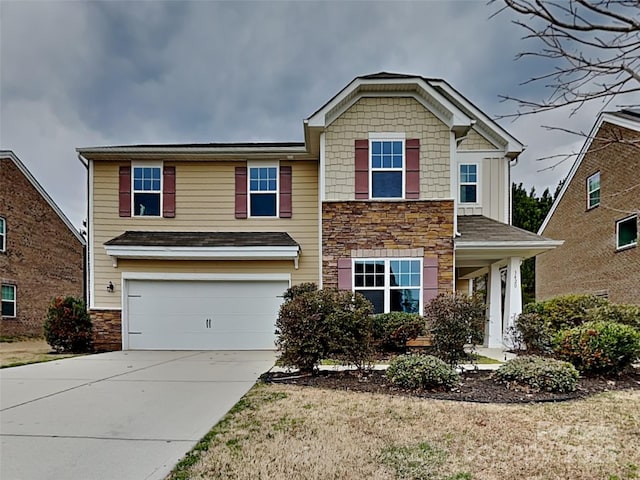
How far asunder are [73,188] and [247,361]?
18675 mm

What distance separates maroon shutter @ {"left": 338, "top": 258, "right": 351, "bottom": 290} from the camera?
37.3 feet

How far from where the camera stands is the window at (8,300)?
58.9ft

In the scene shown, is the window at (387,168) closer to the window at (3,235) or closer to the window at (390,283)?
the window at (390,283)

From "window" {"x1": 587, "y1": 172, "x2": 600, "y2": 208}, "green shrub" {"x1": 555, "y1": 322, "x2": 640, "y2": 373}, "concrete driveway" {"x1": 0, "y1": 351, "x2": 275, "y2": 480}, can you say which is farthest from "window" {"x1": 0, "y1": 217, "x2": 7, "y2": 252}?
"window" {"x1": 587, "y1": 172, "x2": 600, "y2": 208}

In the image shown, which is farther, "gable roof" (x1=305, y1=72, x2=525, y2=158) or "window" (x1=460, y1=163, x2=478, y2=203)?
"window" (x1=460, y1=163, x2=478, y2=203)

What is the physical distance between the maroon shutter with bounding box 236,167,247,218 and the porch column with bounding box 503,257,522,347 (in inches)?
294

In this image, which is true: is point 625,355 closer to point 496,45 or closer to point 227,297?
point 496,45

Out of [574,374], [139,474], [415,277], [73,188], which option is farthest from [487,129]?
[73,188]

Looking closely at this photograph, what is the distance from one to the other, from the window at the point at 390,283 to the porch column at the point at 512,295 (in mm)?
2509

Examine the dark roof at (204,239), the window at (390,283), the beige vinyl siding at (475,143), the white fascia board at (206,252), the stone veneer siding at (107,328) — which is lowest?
the stone veneer siding at (107,328)

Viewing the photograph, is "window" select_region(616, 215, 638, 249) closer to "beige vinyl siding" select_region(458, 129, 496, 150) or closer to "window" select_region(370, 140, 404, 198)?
"beige vinyl siding" select_region(458, 129, 496, 150)

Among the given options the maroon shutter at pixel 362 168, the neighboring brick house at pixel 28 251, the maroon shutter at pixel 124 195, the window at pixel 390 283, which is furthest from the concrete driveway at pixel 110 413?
the neighboring brick house at pixel 28 251

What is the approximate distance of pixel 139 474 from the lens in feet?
12.3

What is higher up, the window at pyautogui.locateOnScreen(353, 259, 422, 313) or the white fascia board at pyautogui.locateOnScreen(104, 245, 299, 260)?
the white fascia board at pyautogui.locateOnScreen(104, 245, 299, 260)
